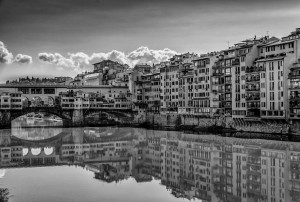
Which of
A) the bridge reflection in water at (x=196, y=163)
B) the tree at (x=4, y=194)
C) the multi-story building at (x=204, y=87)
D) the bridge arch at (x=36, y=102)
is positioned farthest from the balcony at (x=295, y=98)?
the bridge arch at (x=36, y=102)

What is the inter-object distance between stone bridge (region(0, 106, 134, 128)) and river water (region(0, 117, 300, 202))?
110 feet

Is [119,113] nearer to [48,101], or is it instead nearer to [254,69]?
[48,101]

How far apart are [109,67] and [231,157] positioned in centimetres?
9445

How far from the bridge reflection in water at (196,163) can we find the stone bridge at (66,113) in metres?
28.5

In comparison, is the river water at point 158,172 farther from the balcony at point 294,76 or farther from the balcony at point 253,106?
the balcony at point 253,106

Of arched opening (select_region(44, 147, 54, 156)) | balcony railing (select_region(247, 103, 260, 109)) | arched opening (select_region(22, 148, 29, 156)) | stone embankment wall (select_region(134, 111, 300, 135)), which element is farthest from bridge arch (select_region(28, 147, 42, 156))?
balcony railing (select_region(247, 103, 260, 109))

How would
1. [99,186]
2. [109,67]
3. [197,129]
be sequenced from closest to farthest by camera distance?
[99,186] → [197,129] → [109,67]

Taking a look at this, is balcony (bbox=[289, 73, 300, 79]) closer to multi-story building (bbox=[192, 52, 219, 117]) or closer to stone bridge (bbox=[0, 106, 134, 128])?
multi-story building (bbox=[192, 52, 219, 117])

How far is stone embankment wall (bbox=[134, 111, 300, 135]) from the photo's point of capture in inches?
1981

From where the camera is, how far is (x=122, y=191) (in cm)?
2336

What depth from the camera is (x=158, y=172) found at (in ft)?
96.5

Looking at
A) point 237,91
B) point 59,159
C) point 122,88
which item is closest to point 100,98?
point 122,88

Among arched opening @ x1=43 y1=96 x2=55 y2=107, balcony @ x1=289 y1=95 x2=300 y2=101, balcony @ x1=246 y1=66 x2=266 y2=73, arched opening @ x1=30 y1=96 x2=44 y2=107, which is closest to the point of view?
balcony @ x1=289 y1=95 x2=300 y2=101

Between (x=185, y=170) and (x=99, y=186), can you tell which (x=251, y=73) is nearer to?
(x=185, y=170)
